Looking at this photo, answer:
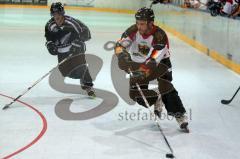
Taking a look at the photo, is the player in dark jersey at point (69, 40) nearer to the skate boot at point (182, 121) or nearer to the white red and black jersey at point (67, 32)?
the white red and black jersey at point (67, 32)

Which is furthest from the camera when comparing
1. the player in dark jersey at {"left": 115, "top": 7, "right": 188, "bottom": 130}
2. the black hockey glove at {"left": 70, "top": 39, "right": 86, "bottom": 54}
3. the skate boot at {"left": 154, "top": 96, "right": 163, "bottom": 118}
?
→ the black hockey glove at {"left": 70, "top": 39, "right": 86, "bottom": 54}

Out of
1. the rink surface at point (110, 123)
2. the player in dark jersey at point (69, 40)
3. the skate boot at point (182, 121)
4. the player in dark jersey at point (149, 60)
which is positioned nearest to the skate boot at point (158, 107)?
the player in dark jersey at point (149, 60)

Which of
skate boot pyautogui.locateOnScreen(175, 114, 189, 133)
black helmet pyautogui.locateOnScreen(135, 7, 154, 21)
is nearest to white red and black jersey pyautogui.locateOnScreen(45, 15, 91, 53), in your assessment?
black helmet pyautogui.locateOnScreen(135, 7, 154, 21)

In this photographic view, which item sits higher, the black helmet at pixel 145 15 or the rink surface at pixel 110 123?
the black helmet at pixel 145 15

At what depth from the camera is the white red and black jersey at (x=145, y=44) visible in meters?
4.69

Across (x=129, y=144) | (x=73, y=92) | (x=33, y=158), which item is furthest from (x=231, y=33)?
(x=33, y=158)

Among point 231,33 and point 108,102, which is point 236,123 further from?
point 231,33

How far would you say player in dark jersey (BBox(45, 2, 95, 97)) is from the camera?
6.13 meters

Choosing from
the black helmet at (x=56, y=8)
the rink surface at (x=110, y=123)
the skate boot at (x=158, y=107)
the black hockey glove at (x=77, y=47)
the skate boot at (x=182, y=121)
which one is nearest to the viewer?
the rink surface at (x=110, y=123)

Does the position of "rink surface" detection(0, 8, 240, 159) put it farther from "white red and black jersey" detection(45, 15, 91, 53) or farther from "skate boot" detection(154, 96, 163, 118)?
"white red and black jersey" detection(45, 15, 91, 53)

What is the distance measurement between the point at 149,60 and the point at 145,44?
0.88ft

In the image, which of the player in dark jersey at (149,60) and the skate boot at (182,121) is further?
the skate boot at (182,121)

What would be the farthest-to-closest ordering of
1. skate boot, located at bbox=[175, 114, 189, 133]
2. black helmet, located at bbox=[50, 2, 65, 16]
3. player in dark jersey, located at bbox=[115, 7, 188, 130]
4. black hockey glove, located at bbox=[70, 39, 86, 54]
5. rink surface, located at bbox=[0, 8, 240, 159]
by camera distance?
1. black hockey glove, located at bbox=[70, 39, 86, 54]
2. black helmet, located at bbox=[50, 2, 65, 16]
3. skate boot, located at bbox=[175, 114, 189, 133]
4. player in dark jersey, located at bbox=[115, 7, 188, 130]
5. rink surface, located at bbox=[0, 8, 240, 159]

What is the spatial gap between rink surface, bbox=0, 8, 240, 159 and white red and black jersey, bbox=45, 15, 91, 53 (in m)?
0.73
